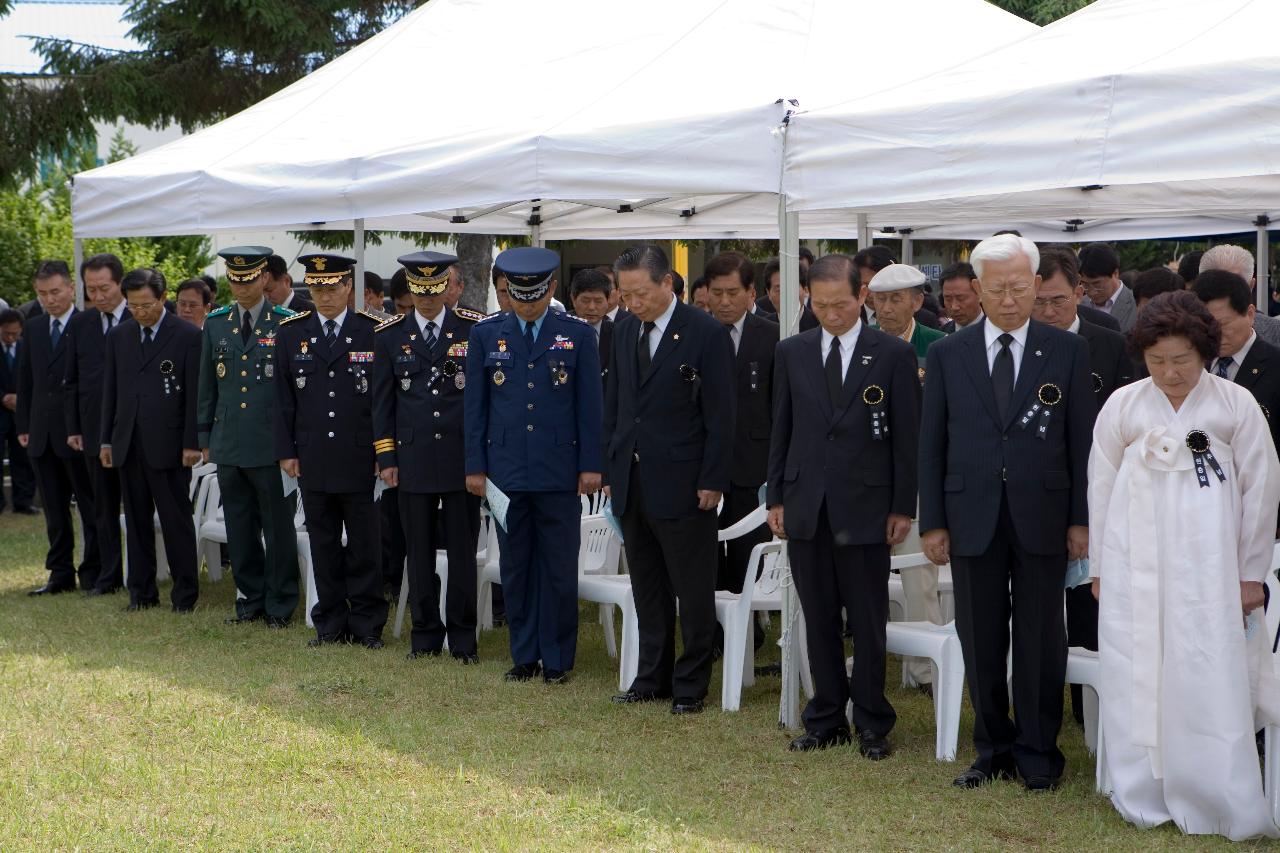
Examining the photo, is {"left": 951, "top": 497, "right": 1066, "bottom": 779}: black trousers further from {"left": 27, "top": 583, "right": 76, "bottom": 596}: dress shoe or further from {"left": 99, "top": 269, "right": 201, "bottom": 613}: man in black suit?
{"left": 27, "top": 583, "right": 76, "bottom": 596}: dress shoe

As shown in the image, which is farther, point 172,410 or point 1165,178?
point 172,410

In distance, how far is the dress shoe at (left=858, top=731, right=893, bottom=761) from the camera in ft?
17.7

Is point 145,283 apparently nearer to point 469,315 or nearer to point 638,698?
point 469,315

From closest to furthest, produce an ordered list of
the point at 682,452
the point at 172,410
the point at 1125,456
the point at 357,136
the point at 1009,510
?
1. the point at 1125,456
2. the point at 1009,510
3. the point at 682,452
4. the point at 357,136
5. the point at 172,410

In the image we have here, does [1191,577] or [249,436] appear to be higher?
[249,436]

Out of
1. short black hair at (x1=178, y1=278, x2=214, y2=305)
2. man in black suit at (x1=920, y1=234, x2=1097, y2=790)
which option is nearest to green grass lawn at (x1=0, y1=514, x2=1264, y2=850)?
man in black suit at (x1=920, y1=234, x2=1097, y2=790)

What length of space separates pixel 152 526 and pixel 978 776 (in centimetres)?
539

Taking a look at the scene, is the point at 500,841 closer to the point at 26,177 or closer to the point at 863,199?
the point at 863,199

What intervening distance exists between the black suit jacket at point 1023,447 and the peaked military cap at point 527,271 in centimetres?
219

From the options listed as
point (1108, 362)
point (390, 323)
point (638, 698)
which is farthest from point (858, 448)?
point (390, 323)

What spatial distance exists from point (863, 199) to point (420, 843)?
2.60m

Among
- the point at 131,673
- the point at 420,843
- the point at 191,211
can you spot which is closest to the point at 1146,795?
the point at 420,843

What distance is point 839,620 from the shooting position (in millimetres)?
5574

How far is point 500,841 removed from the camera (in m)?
4.57
